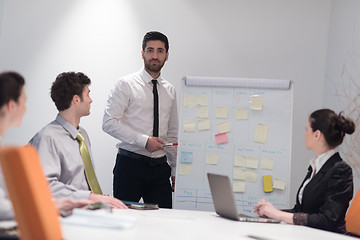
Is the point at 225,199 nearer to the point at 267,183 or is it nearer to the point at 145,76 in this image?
the point at 267,183

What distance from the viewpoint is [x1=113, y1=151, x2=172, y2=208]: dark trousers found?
4.09 m

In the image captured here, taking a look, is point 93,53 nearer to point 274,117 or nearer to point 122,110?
point 122,110

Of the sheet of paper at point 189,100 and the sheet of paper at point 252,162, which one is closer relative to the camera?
the sheet of paper at point 252,162

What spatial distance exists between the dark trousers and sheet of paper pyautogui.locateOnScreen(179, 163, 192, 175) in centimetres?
21

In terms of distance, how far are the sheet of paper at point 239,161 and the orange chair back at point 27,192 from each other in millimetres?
2331

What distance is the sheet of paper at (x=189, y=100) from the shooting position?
4.05m

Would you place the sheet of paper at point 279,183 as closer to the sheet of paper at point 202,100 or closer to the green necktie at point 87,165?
the sheet of paper at point 202,100

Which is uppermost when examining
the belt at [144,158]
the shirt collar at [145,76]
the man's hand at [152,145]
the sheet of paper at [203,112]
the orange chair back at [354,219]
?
the shirt collar at [145,76]

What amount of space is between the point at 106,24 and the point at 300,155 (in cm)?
219

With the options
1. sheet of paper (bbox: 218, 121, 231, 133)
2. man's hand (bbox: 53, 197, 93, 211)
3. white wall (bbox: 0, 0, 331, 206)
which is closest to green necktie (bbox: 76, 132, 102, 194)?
man's hand (bbox: 53, 197, 93, 211)

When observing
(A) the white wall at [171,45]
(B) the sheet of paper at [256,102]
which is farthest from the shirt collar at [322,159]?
(A) the white wall at [171,45]

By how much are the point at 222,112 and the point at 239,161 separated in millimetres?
392

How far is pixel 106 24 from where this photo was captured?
4.96 m

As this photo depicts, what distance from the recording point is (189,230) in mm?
2361
